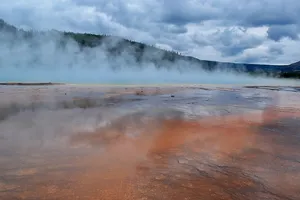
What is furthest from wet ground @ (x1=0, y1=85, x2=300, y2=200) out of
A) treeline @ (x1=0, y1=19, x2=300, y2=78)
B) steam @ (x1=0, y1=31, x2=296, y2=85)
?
treeline @ (x1=0, y1=19, x2=300, y2=78)

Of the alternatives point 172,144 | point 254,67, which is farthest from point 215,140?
point 254,67

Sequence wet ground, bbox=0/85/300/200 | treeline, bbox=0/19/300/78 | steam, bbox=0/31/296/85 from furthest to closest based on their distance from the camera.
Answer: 1. treeline, bbox=0/19/300/78
2. steam, bbox=0/31/296/85
3. wet ground, bbox=0/85/300/200

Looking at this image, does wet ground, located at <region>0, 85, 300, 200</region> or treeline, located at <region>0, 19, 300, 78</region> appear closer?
wet ground, located at <region>0, 85, 300, 200</region>

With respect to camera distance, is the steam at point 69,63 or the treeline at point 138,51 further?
the treeline at point 138,51

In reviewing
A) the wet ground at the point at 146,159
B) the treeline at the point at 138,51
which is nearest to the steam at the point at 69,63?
the treeline at the point at 138,51

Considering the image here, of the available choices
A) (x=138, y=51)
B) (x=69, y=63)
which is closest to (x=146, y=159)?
(x=69, y=63)

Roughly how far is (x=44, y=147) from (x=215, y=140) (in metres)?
2.89

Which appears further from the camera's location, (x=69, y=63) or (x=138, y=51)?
(x=138, y=51)

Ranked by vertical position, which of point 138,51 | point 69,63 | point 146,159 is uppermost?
point 138,51

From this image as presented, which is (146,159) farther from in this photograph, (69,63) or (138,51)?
(138,51)

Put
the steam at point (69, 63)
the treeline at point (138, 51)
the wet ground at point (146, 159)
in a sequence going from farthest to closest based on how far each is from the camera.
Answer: the treeline at point (138, 51) < the steam at point (69, 63) < the wet ground at point (146, 159)

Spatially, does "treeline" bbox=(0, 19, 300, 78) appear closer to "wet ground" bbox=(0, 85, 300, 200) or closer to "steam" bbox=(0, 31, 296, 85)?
"steam" bbox=(0, 31, 296, 85)

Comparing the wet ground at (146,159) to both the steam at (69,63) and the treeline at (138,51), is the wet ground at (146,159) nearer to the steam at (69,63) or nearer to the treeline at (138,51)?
the steam at (69,63)

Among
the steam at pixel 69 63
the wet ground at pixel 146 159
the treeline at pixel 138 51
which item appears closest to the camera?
the wet ground at pixel 146 159
